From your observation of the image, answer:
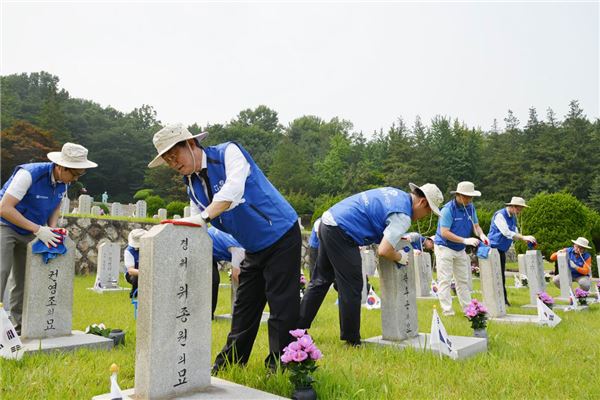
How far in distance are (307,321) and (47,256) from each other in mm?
2559

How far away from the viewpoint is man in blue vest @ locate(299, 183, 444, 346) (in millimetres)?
4398

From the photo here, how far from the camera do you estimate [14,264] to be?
4637 millimetres

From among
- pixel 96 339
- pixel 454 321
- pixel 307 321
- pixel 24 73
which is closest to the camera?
pixel 96 339

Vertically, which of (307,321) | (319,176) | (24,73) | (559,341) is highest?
(24,73)

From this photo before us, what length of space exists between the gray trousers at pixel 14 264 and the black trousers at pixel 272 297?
245 centimetres

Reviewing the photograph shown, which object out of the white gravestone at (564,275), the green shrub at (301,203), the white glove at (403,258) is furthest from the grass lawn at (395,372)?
the green shrub at (301,203)

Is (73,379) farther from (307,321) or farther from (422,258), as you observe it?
(422,258)

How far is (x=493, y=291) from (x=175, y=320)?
5557 mm

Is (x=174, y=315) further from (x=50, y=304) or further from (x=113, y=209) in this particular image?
(x=113, y=209)

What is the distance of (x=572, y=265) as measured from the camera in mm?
10258

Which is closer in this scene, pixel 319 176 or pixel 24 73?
pixel 319 176

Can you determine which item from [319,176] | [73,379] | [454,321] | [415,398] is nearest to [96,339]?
[73,379]

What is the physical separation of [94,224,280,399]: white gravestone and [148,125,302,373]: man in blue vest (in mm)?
405

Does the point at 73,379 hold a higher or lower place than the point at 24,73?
lower
